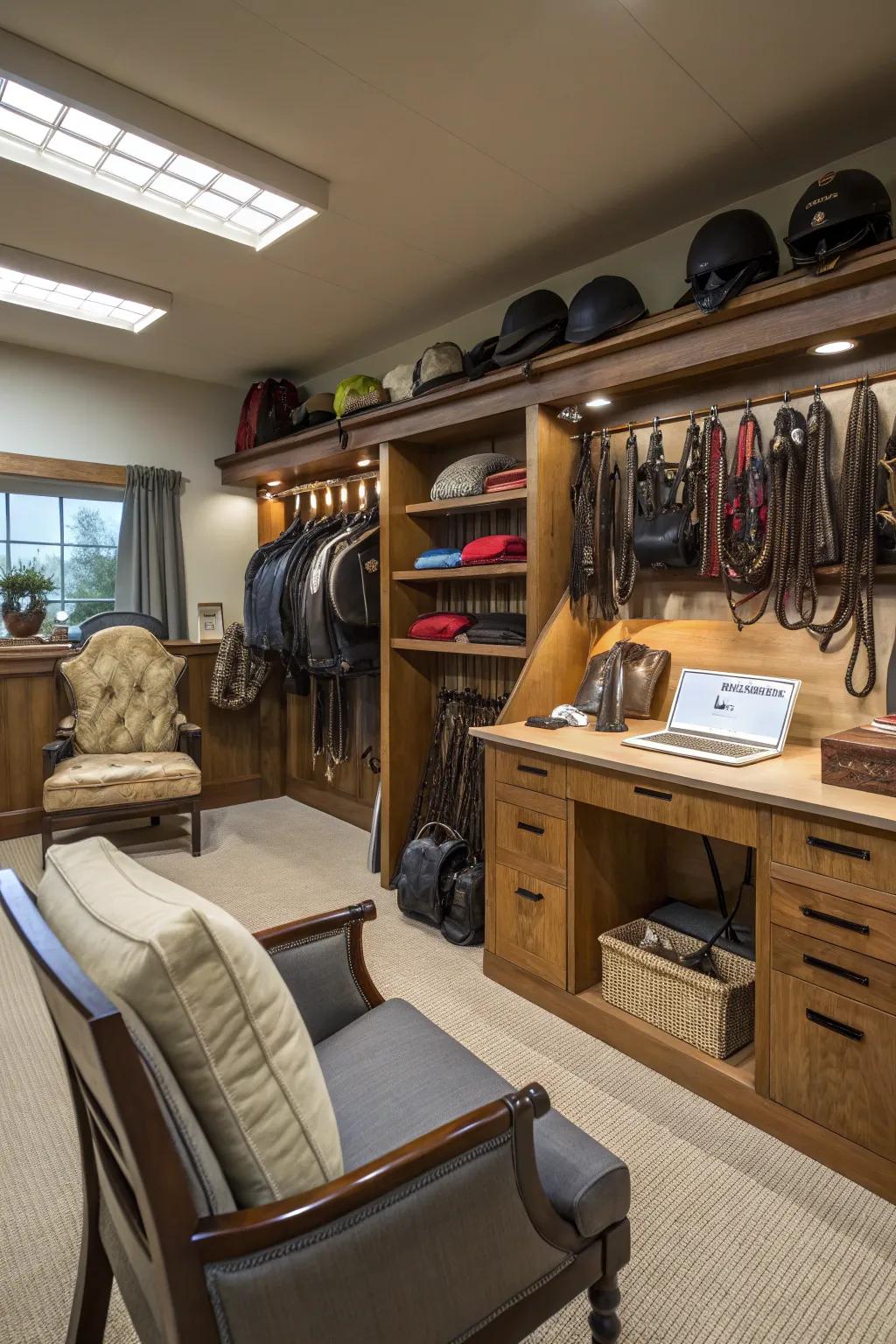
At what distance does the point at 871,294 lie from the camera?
211cm

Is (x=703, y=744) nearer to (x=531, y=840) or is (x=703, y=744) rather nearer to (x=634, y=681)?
(x=634, y=681)

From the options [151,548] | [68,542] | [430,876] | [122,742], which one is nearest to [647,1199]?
[430,876]

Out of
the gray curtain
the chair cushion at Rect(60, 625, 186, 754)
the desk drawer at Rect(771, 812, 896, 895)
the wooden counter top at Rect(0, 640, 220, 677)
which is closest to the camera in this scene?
the desk drawer at Rect(771, 812, 896, 895)

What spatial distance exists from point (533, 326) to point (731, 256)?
0.84 meters

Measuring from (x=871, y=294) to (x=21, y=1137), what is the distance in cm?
327

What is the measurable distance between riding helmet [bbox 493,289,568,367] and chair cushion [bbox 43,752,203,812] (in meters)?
2.77

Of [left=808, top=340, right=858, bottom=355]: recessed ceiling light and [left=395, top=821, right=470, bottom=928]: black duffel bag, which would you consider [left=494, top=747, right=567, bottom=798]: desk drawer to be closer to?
[left=395, top=821, right=470, bottom=928]: black duffel bag

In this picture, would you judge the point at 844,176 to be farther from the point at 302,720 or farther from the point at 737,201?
the point at 302,720

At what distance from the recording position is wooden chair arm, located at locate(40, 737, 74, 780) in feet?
13.4

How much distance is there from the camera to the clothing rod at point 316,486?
449 cm

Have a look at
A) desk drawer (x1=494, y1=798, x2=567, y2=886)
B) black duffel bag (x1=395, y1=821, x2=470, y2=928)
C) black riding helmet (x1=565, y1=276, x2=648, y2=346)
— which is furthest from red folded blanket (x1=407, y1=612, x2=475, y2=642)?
black riding helmet (x1=565, y1=276, x2=648, y2=346)

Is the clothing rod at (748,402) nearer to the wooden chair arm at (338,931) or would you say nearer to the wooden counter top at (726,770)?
the wooden counter top at (726,770)

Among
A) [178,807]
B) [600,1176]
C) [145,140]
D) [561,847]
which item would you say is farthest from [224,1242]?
[178,807]

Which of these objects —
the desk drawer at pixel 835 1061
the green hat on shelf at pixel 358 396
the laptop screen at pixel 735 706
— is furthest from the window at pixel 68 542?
the desk drawer at pixel 835 1061
